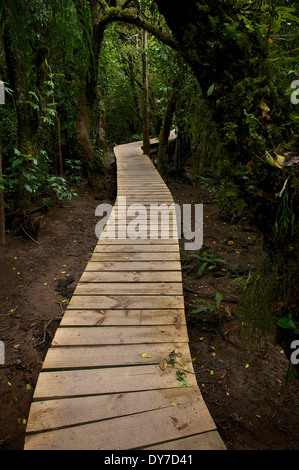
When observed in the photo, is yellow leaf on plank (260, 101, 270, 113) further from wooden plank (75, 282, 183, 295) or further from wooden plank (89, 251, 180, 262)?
wooden plank (89, 251, 180, 262)

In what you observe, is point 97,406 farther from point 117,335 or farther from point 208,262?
point 208,262

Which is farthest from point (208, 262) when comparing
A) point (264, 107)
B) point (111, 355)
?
point (264, 107)

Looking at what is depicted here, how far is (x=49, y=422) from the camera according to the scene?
4.75 feet

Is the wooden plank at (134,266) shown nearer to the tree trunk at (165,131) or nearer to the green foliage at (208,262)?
the green foliage at (208,262)

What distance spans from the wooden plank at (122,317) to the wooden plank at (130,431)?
0.74 m

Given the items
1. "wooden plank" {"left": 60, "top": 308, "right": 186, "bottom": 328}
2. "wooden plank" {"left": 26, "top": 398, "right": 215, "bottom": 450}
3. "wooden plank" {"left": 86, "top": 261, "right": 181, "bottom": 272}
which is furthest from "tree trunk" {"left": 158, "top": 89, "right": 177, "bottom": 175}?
"wooden plank" {"left": 26, "top": 398, "right": 215, "bottom": 450}

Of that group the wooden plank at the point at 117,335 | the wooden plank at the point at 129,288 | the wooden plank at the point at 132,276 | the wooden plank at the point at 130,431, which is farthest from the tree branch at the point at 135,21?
the wooden plank at the point at 130,431

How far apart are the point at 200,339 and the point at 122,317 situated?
134 cm

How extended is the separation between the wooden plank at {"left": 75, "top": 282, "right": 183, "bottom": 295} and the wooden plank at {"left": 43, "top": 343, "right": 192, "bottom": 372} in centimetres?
68

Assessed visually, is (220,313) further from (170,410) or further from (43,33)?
(43,33)

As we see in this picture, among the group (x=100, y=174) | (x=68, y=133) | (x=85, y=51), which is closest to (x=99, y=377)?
(x=85, y=51)

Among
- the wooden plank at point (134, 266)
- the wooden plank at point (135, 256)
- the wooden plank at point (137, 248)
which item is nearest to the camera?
the wooden plank at point (134, 266)

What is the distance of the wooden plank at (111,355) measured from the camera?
5.97ft

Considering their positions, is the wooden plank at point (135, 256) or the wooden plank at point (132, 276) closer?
the wooden plank at point (132, 276)
